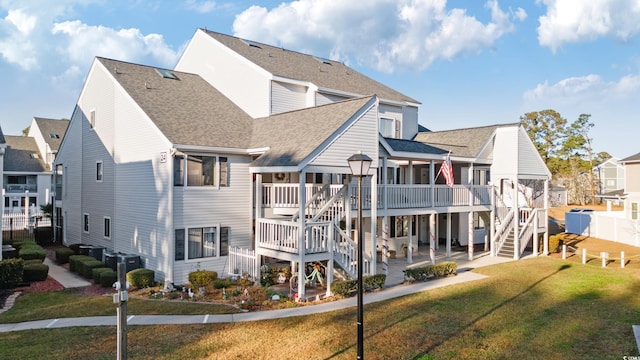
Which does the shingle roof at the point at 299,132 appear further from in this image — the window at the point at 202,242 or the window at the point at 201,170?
the window at the point at 202,242

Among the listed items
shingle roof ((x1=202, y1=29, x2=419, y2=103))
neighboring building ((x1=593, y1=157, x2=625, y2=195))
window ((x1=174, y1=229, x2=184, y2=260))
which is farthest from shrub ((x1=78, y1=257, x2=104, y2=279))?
neighboring building ((x1=593, y1=157, x2=625, y2=195))

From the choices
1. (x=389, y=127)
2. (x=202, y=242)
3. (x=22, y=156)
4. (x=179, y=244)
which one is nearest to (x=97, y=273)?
(x=179, y=244)

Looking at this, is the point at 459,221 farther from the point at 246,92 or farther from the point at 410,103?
the point at 246,92

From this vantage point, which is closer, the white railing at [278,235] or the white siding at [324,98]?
the white railing at [278,235]

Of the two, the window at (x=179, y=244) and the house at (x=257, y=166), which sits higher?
the house at (x=257, y=166)

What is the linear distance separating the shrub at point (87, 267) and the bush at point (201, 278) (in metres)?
4.81

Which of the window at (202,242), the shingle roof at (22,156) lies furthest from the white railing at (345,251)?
the shingle roof at (22,156)

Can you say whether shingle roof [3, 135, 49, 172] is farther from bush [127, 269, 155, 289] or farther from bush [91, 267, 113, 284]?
bush [127, 269, 155, 289]

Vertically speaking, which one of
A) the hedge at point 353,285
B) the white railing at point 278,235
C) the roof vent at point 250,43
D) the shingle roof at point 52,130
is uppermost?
the roof vent at point 250,43

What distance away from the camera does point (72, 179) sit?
85.3 ft

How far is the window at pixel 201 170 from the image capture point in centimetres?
1716

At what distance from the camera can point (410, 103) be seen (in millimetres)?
27219

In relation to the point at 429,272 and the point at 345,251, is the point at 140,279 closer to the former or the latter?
the point at 345,251

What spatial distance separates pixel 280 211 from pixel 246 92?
25.9 feet
